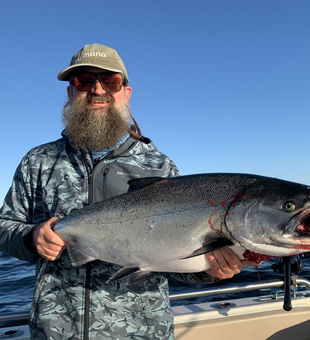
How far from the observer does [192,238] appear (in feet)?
8.40

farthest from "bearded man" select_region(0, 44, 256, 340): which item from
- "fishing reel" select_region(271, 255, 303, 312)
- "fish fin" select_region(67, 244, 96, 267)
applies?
"fishing reel" select_region(271, 255, 303, 312)

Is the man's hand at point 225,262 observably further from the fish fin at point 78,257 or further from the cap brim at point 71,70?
the cap brim at point 71,70

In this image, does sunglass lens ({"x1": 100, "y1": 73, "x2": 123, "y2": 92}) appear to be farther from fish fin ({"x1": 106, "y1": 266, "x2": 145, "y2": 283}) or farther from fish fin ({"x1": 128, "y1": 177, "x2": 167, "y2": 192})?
fish fin ({"x1": 106, "y1": 266, "x2": 145, "y2": 283})

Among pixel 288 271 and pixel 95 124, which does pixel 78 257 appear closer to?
pixel 95 124

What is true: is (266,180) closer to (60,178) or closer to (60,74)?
(60,178)

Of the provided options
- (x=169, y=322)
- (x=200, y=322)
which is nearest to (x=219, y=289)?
(x=200, y=322)

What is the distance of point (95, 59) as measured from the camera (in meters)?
3.44

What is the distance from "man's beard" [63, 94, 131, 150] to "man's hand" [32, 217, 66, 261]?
0.93m

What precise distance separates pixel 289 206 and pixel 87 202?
5.58 ft

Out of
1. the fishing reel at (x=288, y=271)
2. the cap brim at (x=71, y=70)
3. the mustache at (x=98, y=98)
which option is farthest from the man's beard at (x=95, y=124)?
the fishing reel at (x=288, y=271)

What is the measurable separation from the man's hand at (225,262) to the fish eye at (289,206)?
1.58ft

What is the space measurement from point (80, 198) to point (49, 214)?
33cm

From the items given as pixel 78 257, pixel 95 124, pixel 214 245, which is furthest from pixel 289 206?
pixel 95 124

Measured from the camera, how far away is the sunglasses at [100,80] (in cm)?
347
